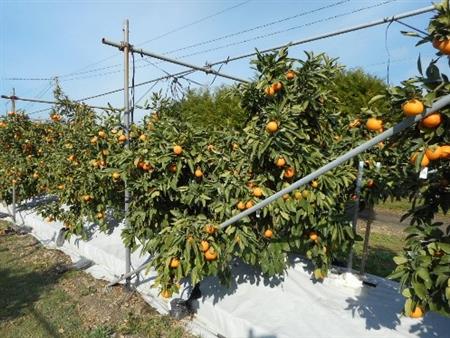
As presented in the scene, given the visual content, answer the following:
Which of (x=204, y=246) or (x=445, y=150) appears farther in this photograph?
(x=204, y=246)

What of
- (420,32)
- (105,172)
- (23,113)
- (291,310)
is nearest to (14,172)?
(23,113)

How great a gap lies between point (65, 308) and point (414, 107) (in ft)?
14.1

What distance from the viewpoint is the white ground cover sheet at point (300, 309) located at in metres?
3.01

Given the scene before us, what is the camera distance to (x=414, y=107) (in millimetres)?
1601

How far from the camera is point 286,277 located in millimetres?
3818

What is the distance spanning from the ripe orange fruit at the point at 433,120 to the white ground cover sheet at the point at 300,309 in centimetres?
182

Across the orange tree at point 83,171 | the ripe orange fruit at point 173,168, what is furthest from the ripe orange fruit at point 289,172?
the orange tree at point 83,171

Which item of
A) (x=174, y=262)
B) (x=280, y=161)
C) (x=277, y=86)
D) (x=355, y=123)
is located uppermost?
(x=277, y=86)

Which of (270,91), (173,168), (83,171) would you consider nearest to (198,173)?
(173,168)

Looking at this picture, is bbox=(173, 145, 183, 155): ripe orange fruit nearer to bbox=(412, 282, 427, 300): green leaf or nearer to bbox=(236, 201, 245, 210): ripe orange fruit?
bbox=(236, 201, 245, 210): ripe orange fruit

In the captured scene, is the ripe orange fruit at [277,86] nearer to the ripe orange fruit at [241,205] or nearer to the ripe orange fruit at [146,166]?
the ripe orange fruit at [241,205]

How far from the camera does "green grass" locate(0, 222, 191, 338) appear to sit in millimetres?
3803

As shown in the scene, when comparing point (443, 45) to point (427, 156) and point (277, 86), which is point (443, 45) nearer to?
point (427, 156)

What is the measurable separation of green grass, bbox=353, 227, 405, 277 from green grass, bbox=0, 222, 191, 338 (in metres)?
2.87
